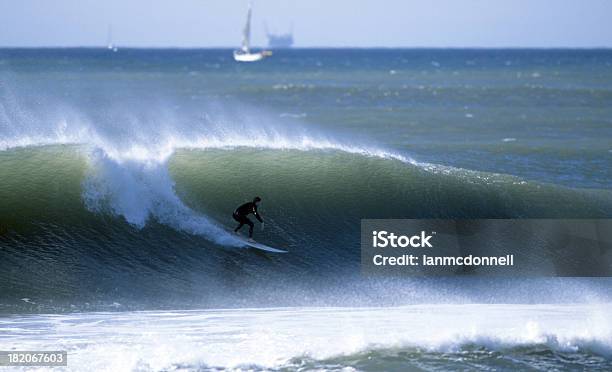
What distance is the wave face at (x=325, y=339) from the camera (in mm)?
6055

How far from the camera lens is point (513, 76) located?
166 ft

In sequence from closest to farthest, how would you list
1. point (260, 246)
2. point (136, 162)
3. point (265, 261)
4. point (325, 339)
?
point (325, 339), point (265, 261), point (260, 246), point (136, 162)

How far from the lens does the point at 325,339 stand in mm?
6422

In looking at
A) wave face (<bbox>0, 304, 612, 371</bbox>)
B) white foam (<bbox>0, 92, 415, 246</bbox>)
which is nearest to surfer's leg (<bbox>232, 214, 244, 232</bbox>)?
white foam (<bbox>0, 92, 415, 246</bbox>)

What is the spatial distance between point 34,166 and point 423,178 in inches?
203

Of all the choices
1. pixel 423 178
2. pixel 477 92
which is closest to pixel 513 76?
pixel 477 92

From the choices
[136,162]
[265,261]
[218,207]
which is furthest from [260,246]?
[136,162]

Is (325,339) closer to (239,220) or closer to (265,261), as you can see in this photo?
(265,261)

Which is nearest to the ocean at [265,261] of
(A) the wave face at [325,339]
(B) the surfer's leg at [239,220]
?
(A) the wave face at [325,339]

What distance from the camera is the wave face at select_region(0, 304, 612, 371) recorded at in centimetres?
605

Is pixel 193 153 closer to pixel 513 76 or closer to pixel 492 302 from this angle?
pixel 492 302

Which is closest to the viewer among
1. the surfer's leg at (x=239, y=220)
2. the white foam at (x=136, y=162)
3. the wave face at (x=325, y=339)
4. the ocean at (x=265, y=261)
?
the wave face at (x=325, y=339)

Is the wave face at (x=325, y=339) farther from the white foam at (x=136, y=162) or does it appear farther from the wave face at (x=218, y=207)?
the white foam at (x=136, y=162)

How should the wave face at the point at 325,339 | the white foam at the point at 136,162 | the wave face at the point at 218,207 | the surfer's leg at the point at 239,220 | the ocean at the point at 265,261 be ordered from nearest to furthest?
the wave face at the point at 325,339, the ocean at the point at 265,261, the wave face at the point at 218,207, the surfer's leg at the point at 239,220, the white foam at the point at 136,162
